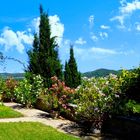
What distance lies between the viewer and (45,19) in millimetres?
22656

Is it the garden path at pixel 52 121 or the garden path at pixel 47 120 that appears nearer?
the garden path at pixel 52 121

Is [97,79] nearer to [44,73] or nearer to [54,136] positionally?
[54,136]

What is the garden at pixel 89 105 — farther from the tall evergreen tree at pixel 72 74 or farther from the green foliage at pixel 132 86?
the tall evergreen tree at pixel 72 74

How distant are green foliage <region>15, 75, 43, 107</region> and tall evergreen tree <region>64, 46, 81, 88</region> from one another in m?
8.83

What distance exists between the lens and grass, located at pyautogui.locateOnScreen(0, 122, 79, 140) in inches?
458

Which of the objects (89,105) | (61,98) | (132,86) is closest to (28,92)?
(61,98)

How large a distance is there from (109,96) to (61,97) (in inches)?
119

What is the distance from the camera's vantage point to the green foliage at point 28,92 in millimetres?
18194

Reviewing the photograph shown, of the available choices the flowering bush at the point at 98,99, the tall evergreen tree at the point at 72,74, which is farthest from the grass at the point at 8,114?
the tall evergreen tree at the point at 72,74

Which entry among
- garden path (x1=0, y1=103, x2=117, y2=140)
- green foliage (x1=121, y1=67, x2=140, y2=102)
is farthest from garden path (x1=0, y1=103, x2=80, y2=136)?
green foliage (x1=121, y1=67, x2=140, y2=102)

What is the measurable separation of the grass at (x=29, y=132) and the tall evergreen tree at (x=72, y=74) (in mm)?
14643

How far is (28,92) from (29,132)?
6283 mm

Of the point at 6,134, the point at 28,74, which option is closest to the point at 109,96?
the point at 6,134

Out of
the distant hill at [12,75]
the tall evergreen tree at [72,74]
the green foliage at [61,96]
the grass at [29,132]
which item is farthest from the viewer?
the tall evergreen tree at [72,74]
